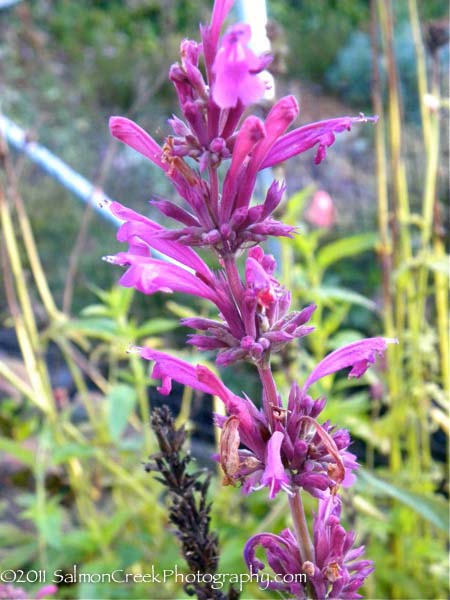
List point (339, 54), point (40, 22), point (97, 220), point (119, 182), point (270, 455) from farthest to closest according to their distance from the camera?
1. point (40, 22)
2. point (339, 54)
3. point (119, 182)
4. point (97, 220)
5. point (270, 455)

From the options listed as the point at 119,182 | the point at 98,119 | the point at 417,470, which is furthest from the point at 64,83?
the point at 417,470

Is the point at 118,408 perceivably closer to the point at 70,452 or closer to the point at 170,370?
the point at 70,452

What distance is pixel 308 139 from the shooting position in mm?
493

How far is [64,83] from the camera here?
4855mm

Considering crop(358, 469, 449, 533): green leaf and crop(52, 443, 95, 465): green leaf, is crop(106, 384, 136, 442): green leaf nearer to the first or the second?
crop(52, 443, 95, 465): green leaf

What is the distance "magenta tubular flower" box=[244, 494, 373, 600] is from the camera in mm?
487

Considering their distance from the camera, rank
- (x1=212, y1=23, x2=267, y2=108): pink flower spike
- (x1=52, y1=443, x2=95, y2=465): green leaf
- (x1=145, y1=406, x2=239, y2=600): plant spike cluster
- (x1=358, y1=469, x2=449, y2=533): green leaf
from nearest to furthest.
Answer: (x1=212, y1=23, x2=267, y2=108): pink flower spike → (x1=145, y1=406, x2=239, y2=600): plant spike cluster → (x1=358, y1=469, x2=449, y2=533): green leaf → (x1=52, y1=443, x2=95, y2=465): green leaf

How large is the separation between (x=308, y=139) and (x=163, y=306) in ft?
7.23

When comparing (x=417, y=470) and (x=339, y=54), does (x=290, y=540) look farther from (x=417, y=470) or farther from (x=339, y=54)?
(x=339, y=54)

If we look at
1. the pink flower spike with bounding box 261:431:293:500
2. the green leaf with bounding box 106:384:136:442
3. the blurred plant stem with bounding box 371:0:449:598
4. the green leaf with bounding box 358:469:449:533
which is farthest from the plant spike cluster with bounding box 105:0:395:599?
the blurred plant stem with bounding box 371:0:449:598

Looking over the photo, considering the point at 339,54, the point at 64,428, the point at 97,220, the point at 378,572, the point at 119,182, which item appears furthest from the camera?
the point at 339,54

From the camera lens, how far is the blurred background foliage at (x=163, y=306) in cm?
110

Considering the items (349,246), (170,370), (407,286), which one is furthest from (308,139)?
(407,286)

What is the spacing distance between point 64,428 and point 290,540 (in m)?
0.76
